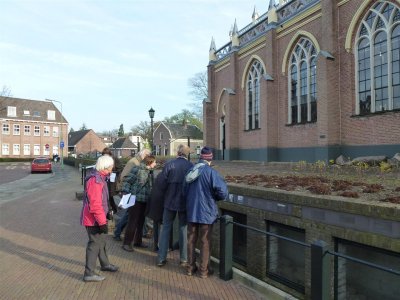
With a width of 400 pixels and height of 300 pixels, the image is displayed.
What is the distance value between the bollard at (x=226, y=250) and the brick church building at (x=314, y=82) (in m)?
11.6

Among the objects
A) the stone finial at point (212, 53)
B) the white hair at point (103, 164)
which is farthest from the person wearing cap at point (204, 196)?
the stone finial at point (212, 53)

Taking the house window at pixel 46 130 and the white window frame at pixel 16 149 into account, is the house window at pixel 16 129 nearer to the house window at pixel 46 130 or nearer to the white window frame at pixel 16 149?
the white window frame at pixel 16 149

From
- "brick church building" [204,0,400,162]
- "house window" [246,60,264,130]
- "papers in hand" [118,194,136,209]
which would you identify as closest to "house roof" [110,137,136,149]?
"brick church building" [204,0,400,162]

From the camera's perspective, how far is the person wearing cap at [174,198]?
5488mm

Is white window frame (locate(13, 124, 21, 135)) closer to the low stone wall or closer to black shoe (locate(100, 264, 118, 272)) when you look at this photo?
the low stone wall

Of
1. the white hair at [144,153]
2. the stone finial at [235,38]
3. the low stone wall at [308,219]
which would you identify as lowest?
the low stone wall at [308,219]

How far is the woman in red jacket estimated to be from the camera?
490cm

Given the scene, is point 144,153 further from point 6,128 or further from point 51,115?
point 51,115

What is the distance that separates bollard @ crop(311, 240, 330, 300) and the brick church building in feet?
41.1

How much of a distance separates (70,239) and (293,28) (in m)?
16.9

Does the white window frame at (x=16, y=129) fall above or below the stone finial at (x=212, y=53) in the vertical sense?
below

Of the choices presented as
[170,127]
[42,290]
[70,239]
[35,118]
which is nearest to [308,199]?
[42,290]

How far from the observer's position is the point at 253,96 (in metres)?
24.9

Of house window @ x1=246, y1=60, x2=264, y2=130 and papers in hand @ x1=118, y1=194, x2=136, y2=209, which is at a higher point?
house window @ x1=246, y1=60, x2=264, y2=130
